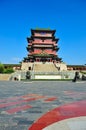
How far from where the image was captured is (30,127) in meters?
4.87

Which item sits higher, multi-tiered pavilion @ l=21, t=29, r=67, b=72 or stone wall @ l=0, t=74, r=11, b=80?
multi-tiered pavilion @ l=21, t=29, r=67, b=72

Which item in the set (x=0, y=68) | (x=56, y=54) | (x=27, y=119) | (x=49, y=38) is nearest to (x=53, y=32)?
(x=49, y=38)

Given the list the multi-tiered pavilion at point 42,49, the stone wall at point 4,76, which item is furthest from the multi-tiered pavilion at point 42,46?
the stone wall at point 4,76

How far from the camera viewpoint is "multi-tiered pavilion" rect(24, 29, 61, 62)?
196 ft

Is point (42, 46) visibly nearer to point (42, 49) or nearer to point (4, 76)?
point (42, 49)

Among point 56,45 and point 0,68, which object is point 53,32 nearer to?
point 56,45

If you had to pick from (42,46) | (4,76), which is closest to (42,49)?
(42,46)

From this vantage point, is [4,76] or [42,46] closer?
[4,76]

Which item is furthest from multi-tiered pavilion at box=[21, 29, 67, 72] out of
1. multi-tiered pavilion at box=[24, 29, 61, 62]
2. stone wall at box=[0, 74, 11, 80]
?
stone wall at box=[0, 74, 11, 80]

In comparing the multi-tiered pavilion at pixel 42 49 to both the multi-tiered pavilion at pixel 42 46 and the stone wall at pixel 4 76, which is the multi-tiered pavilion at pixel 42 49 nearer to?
the multi-tiered pavilion at pixel 42 46

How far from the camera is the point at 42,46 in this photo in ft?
202

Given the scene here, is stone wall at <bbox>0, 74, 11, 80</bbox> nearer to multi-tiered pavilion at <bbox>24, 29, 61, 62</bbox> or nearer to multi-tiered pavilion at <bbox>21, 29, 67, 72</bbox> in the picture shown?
multi-tiered pavilion at <bbox>21, 29, 67, 72</bbox>

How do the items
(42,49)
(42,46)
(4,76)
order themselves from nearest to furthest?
1. (4,76)
2. (42,46)
3. (42,49)

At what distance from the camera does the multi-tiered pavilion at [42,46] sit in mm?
59875
